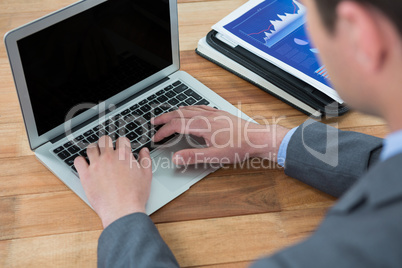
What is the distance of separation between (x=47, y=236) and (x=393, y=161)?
65cm

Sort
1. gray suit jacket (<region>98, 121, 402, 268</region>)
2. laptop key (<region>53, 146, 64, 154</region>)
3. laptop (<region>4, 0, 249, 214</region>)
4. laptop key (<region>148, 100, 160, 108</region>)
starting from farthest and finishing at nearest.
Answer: laptop key (<region>148, 100, 160, 108</region>)
laptop key (<region>53, 146, 64, 154</region>)
laptop (<region>4, 0, 249, 214</region>)
gray suit jacket (<region>98, 121, 402, 268</region>)

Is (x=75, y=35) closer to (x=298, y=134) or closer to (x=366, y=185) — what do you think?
(x=298, y=134)

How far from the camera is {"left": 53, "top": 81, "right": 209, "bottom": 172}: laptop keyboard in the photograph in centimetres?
107

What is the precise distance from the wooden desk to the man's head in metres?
0.35

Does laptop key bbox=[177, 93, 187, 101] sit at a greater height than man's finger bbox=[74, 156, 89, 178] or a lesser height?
greater

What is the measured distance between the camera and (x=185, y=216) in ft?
3.26

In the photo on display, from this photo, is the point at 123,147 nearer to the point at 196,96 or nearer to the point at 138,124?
the point at 138,124

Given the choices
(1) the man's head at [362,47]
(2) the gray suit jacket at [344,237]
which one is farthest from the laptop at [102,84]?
(1) the man's head at [362,47]

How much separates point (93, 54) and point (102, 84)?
0.08 meters

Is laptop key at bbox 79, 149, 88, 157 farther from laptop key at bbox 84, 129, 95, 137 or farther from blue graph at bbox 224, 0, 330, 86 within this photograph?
blue graph at bbox 224, 0, 330, 86

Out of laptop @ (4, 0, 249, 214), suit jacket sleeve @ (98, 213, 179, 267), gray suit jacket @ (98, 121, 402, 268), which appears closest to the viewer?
gray suit jacket @ (98, 121, 402, 268)

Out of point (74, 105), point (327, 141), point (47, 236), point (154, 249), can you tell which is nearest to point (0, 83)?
point (74, 105)

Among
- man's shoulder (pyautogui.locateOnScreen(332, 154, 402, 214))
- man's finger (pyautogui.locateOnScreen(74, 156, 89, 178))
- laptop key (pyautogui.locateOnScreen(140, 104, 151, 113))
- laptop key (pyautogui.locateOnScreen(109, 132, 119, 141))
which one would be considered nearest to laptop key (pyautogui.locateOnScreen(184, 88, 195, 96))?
laptop key (pyautogui.locateOnScreen(140, 104, 151, 113))

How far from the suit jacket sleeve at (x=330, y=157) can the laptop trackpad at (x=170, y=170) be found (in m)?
0.20
